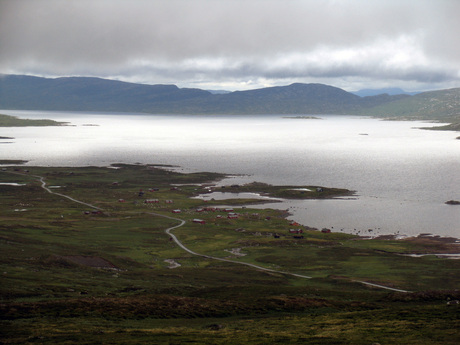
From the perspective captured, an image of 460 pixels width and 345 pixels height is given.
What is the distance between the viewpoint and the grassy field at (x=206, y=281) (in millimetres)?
43562

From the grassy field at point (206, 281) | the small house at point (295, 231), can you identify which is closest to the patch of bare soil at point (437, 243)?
the grassy field at point (206, 281)

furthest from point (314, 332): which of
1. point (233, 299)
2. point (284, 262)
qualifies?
point (284, 262)

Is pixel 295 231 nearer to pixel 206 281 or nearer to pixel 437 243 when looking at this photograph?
pixel 437 243

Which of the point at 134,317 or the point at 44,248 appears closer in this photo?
the point at 134,317

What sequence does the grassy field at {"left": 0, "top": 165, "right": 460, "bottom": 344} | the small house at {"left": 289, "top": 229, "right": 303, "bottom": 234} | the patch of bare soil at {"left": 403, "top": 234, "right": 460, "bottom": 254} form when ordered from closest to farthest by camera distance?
the grassy field at {"left": 0, "top": 165, "right": 460, "bottom": 344} < the patch of bare soil at {"left": 403, "top": 234, "right": 460, "bottom": 254} < the small house at {"left": 289, "top": 229, "right": 303, "bottom": 234}

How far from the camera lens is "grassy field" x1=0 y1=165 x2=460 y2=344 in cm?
4356

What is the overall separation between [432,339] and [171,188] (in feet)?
445

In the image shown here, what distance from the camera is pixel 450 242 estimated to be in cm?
10319

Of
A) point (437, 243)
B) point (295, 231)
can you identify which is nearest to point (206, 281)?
point (295, 231)

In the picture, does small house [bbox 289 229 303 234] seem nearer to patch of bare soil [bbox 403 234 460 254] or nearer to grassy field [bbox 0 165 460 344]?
grassy field [bbox 0 165 460 344]

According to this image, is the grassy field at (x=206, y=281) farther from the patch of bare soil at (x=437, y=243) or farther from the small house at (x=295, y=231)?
the small house at (x=295, y=231)

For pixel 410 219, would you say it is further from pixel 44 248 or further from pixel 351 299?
pixel 44 248

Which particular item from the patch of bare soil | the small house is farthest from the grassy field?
the small house

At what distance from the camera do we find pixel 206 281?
68750 millimetres
